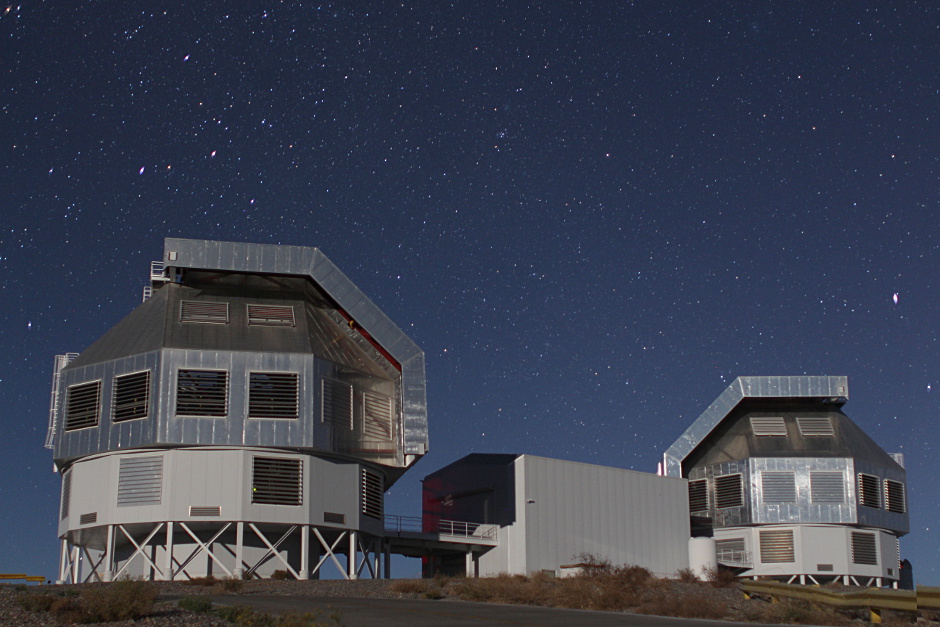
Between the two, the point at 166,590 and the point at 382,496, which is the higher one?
the point at 382,496

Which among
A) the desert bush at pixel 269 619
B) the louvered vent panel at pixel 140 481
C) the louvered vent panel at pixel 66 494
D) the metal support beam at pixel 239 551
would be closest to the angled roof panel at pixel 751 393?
the metal support beam at pixel 239 551

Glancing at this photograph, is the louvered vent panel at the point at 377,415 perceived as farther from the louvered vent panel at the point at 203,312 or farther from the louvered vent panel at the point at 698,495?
the louvered vent panel at the point at 698,495

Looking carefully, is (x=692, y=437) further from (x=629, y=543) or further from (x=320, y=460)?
(x=320, y=460)

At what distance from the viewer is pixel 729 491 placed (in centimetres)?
4988

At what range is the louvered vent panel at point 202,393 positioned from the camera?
34.6m

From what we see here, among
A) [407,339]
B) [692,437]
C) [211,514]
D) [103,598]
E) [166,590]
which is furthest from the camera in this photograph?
[692,437]

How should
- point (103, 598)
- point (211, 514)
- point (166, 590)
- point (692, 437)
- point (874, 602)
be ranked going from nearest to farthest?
point (103, 598) < point (874, 602) < point (166, 590) < point (211, 514) < point (692, 437)

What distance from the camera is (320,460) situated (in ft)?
118

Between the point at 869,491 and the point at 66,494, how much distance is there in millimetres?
33819

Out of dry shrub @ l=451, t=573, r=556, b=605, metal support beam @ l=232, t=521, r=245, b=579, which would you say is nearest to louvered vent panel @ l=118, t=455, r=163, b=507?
metal support beam @ l=232, t=521, r=245, b=579

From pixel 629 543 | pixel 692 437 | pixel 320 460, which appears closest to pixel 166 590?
pixel 320 460

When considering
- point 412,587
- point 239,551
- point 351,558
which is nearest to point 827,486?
point 351,558

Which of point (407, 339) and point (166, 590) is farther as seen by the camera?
point (407, 339)

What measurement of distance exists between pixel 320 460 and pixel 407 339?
19.1 ft
